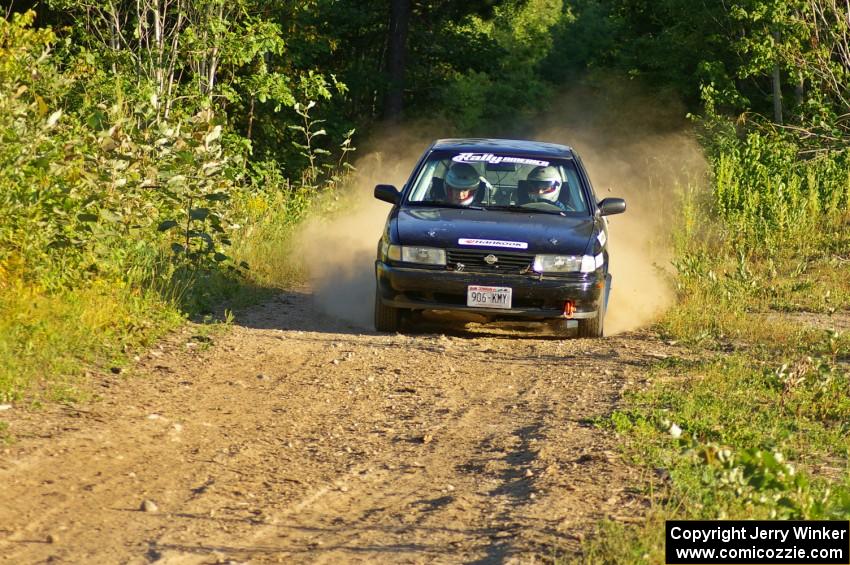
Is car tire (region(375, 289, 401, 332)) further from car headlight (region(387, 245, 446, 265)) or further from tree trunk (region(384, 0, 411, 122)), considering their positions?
tree trunk (region(384, 0, 411, 122))

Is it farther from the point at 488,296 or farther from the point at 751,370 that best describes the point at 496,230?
the point at 751,370

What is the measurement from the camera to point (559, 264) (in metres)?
10.6

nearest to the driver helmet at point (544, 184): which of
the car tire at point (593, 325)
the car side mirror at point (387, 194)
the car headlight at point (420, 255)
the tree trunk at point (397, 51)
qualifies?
the car side mirror at point (387, 194)

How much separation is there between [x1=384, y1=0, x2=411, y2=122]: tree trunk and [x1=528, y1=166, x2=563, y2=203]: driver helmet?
19.6 m

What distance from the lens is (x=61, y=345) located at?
862 centimetres

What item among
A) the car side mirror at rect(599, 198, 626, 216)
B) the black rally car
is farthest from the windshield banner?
the car side mirror at rect(599, 198, 626, 216)

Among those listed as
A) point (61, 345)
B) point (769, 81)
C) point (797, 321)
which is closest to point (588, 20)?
point (769, 81)

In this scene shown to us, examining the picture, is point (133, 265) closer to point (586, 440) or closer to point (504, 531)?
point (586, 440)

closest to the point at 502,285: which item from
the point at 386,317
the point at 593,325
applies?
the point at 593,325

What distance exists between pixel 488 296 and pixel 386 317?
3.27ft

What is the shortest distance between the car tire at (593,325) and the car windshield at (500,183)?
107cm

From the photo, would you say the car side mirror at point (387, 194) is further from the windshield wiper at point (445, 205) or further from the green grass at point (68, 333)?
the green grass at point (68, 333)

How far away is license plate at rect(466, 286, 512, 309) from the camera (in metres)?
10.5

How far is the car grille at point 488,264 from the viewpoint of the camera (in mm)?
10578
